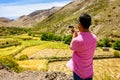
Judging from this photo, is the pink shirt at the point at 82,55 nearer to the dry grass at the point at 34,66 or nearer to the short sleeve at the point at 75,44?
the short sleeve at the point at 75,44

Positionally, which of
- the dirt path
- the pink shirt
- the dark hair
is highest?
the dark hair

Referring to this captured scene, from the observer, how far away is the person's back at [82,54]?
859cm

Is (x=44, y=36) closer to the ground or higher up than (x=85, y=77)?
closer to the ground

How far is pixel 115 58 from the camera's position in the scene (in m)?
78.8

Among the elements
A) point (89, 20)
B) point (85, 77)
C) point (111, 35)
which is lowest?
point (111, 35)

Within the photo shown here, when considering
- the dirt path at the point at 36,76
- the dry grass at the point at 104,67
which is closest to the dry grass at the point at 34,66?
the dry grass at the point at 104,67

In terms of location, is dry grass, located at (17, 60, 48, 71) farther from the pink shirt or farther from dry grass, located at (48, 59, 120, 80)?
the pink shirt

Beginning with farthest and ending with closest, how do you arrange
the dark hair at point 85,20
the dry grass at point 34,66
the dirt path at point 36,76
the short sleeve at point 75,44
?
Answer: the dry grass at point 34,66 → the dirt path at point 36,76 → the dark hair at point 85,20 → the short sleeve at point 75,44

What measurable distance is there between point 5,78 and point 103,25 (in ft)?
515

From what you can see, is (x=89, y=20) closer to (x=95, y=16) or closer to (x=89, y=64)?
(x=89, y=64)

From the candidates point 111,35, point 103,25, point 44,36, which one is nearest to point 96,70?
point 44,36

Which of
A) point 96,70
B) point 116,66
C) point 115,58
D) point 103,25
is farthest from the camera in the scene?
point 103,25

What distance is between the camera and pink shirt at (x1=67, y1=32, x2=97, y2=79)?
859 centimetres

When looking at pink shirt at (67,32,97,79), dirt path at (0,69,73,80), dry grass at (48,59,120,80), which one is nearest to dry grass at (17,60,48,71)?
dry grass at (48,59,120,80)
